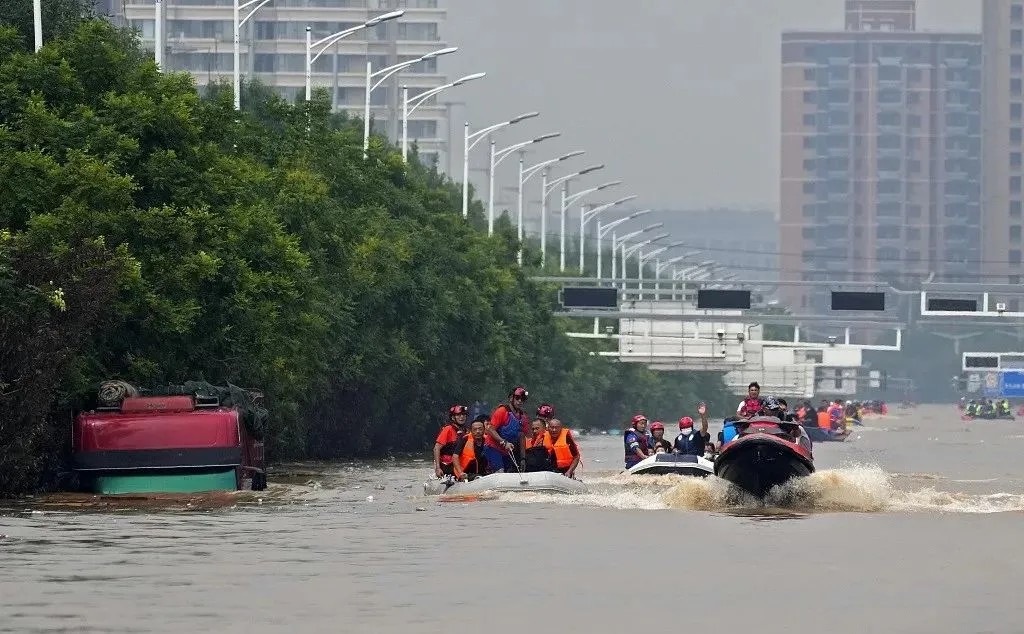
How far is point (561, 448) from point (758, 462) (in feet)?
12.5

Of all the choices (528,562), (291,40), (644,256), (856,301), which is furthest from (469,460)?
(291,40)

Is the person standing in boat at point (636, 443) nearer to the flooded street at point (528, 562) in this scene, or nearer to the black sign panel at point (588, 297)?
the flooded street at point (528, 562)

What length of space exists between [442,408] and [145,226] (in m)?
35.7

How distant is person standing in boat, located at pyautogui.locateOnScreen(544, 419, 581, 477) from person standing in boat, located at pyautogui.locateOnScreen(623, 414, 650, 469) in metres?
3.97

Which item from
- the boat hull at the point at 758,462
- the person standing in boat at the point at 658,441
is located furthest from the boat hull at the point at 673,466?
the boat hull at the point at 758,462

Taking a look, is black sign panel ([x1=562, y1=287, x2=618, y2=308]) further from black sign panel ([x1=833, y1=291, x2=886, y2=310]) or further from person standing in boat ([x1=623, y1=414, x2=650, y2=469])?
person standing in boat ([x1=623, y1=414, x2=650, y2=469])

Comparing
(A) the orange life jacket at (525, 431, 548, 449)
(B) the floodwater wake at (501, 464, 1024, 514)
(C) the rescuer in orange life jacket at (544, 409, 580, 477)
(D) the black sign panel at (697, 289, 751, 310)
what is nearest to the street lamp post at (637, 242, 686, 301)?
(D) the black sign panel at (697, 289, 751, 310)

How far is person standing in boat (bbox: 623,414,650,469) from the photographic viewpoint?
44719 millimetres

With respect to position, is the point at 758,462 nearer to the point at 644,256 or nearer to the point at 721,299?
the point at 721,299

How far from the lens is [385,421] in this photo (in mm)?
73438

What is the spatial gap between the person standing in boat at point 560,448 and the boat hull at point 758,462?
2.84 m

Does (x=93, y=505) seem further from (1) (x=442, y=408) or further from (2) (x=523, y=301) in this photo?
(2) (x=523, y=301)

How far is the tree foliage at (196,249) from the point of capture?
40.8 m

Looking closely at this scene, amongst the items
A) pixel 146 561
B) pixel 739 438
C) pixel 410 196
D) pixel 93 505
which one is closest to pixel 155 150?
pixel 93 505
